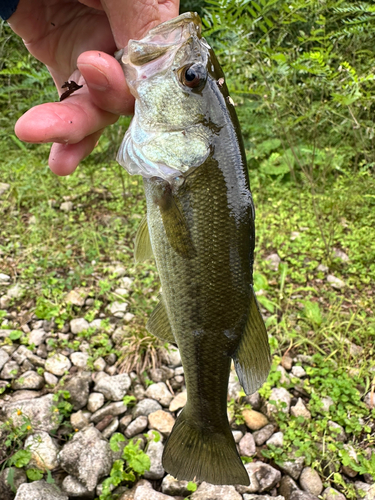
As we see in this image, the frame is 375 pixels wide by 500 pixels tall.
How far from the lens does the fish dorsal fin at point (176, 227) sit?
1481mm

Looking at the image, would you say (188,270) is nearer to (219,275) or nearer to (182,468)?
(219,275)

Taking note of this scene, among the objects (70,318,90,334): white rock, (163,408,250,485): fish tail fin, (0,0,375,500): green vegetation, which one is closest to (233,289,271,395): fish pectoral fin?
(163,408,250,485): fish tail fin

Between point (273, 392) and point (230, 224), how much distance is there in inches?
68.8

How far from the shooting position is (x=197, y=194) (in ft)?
4.80

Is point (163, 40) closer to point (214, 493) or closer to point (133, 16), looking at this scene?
point (133, 16)

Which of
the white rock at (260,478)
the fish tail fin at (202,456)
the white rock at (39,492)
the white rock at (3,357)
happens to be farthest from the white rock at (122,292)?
the fish tail fin at (202,456)

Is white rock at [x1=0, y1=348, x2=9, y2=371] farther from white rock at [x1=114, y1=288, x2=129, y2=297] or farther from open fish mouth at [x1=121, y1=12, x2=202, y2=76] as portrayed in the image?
open fish mouth at [x1=121, y1=12, x2=202, y2=76]

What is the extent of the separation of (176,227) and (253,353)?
62 centimetres

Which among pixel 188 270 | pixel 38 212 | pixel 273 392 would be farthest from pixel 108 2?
pixel 38 212

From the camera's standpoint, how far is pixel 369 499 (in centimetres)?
218

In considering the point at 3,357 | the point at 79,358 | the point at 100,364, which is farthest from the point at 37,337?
the point at 100,364

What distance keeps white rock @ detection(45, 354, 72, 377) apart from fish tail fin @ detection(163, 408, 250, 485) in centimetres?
141

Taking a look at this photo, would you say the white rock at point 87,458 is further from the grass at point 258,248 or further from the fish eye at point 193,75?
the fish eye at point 193,75

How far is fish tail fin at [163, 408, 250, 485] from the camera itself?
63.3 inches
